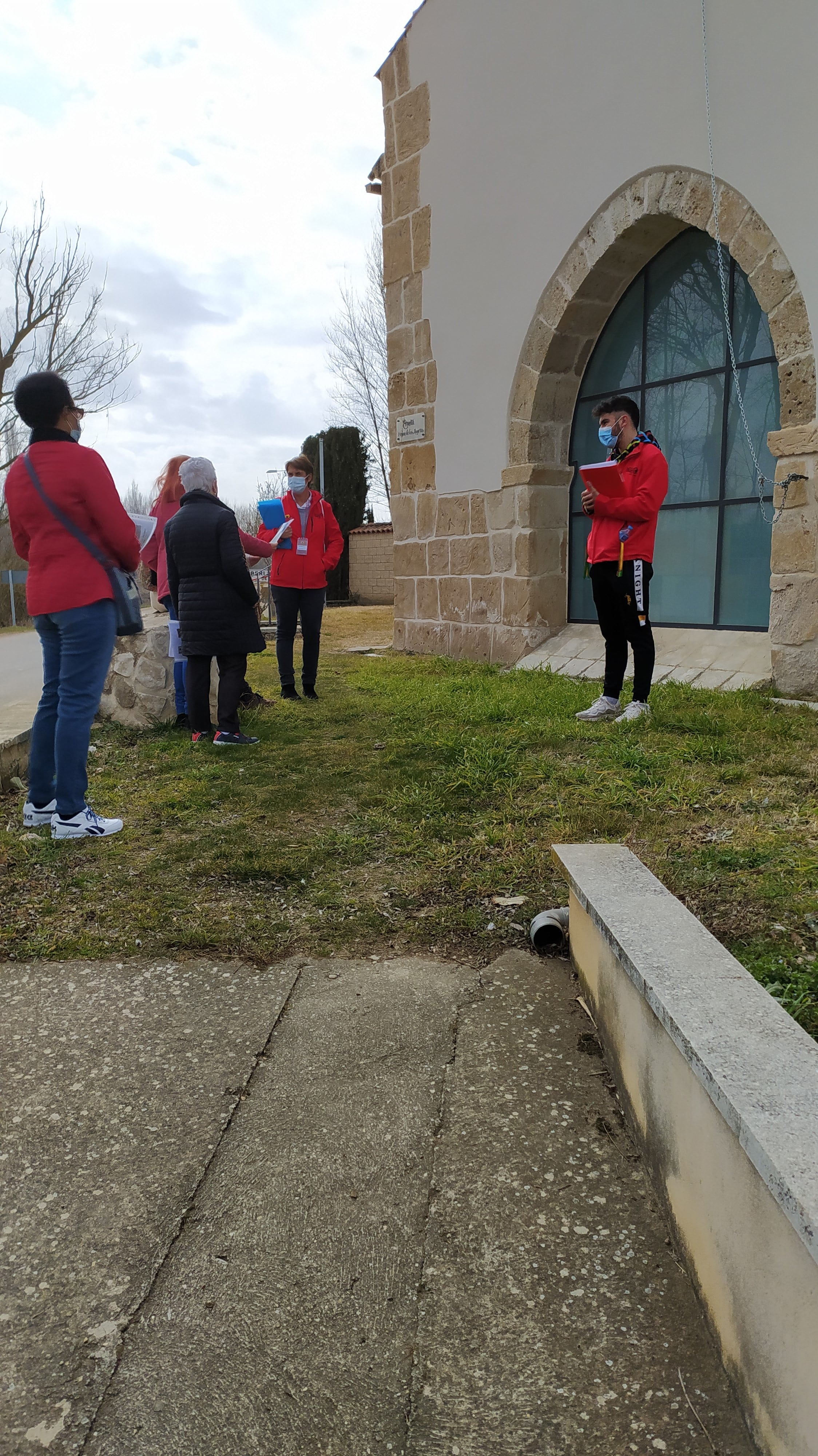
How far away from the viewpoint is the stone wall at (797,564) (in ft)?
17.9

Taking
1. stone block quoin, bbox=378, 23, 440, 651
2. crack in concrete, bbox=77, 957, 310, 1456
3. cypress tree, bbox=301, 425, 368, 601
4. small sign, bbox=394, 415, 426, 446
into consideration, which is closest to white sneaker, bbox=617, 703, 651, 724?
crack in concrete, bbox=77, 957, 310, 1456

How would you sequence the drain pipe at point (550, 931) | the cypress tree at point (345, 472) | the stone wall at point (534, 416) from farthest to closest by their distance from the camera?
the cypress tree at point (345, 472)
the stone wall at point (534, 416)
the drain pipe at point (550, 931)

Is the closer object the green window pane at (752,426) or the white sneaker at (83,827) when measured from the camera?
the white sneaker at (83,827)

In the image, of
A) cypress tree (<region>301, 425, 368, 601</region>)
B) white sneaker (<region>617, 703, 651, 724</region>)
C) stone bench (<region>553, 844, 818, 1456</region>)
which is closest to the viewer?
stone bench (<region>553, 844, 818, 1456</region>)

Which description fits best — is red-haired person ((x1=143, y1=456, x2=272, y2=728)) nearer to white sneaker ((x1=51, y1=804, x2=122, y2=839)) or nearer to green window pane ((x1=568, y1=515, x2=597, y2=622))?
white sneaker ((x1=51, y1=804, x2=122, y2=839))

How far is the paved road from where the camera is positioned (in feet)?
16.0

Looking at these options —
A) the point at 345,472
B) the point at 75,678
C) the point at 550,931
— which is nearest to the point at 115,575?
the point at 75,678

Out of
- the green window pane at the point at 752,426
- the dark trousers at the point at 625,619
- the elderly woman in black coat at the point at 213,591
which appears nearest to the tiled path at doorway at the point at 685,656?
the dark trousers at the point at 625,619

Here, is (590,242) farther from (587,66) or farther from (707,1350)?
(707,1350)

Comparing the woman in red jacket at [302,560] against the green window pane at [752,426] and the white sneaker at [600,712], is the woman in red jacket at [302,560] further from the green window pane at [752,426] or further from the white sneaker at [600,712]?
the green window pane at [752,426]

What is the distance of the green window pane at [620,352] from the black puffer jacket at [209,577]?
409 centimetres

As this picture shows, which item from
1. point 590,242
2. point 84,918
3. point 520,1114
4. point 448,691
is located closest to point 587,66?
point 590,242

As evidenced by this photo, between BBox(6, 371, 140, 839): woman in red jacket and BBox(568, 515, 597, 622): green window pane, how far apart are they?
5.11 metres

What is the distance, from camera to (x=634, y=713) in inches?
199
